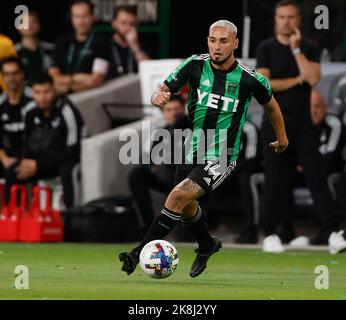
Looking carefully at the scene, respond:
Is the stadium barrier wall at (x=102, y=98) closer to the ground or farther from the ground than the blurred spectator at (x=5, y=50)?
closer to the ground

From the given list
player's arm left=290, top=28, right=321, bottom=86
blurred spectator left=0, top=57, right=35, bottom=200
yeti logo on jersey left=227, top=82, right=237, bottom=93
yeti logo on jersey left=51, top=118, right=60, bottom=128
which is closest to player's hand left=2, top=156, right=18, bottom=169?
blurred spectator left=0, top=57, right=35, bottom=200

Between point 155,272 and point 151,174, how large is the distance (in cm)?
634

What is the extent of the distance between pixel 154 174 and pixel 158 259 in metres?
6.44

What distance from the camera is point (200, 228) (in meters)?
12.2

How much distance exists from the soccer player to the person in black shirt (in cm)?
352

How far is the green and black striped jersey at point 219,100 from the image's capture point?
12.0 m

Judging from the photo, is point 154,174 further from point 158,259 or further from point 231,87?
point 158,259

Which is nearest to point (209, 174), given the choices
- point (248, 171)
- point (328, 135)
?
point (248, 171)

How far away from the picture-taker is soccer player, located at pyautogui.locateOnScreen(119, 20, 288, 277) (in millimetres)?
11828

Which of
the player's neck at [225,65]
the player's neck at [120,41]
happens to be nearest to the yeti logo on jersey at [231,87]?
the player's neck at [225,65]

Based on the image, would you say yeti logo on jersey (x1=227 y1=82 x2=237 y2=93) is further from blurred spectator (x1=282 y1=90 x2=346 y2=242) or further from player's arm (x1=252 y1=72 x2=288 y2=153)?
blurred spectator (x1=282 y1=90 x2=346 y2=242)

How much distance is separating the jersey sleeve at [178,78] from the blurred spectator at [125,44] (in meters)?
8.16

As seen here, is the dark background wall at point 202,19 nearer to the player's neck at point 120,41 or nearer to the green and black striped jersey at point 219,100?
the player's neck at point 120,41
